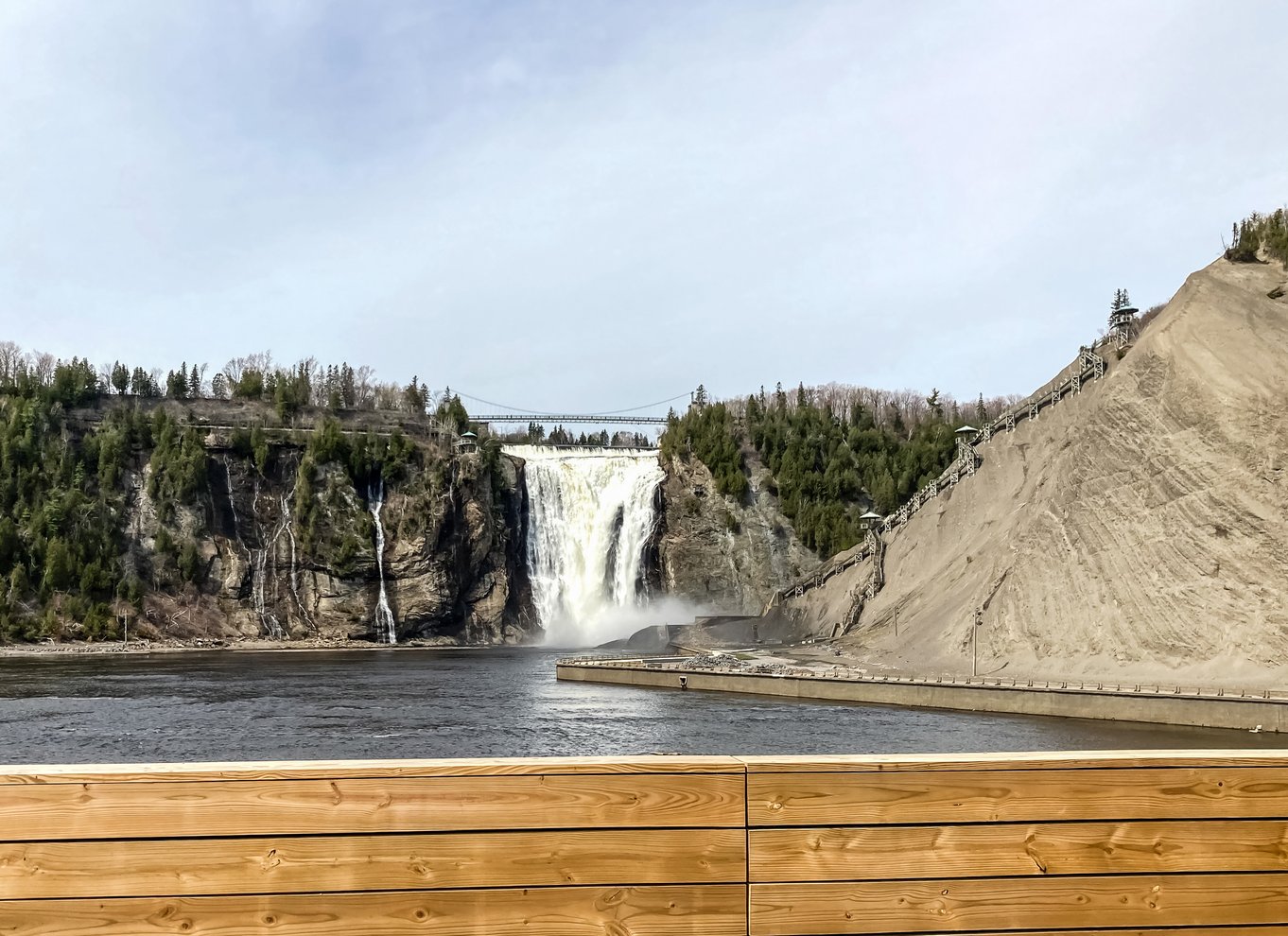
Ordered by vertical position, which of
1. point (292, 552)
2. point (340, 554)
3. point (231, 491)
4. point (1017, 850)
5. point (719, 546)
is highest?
point (231, 491)

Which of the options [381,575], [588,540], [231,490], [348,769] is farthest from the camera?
[231,490]

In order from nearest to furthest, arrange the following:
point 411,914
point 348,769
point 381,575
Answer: point 411,914
point 348,769
point 381,575

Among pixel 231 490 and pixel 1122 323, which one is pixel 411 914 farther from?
pixel 231 490

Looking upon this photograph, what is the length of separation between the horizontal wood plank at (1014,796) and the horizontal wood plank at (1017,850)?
0.05 m

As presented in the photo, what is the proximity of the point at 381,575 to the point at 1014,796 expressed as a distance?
124845mm

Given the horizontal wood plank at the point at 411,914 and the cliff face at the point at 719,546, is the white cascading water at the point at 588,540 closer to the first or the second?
the cliff face at the point at 719,546

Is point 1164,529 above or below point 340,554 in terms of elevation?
below

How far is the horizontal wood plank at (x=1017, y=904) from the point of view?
16.9ft

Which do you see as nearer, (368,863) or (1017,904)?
(368,863)

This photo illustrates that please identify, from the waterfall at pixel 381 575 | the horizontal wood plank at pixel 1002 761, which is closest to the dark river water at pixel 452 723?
the horizontal wood plank at pixel 1002 761

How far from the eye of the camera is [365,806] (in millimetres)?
4996

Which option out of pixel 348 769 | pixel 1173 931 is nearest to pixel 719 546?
pixel 1173 931

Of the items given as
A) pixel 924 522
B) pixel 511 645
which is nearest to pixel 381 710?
pixel 924 522

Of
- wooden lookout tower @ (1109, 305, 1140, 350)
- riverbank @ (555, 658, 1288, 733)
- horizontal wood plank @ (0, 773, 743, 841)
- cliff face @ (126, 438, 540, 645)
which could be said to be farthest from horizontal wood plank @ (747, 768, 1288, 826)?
cliff face @ (126, 438, 540, 645)
